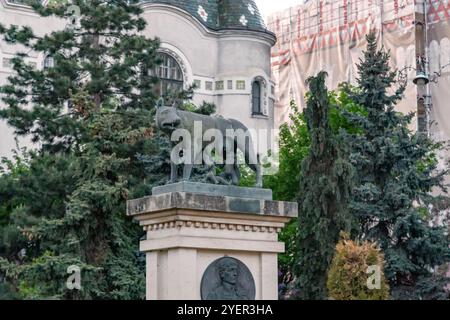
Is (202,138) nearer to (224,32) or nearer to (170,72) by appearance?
(170,72)

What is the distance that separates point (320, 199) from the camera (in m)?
22.8

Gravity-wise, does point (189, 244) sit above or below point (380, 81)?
below

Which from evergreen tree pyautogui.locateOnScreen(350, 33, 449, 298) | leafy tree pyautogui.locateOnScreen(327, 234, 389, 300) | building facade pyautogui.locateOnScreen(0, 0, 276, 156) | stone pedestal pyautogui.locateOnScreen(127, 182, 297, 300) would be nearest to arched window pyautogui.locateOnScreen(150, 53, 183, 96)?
building facade pyautogui.locateOnScreen(0, 0, 276, 156)

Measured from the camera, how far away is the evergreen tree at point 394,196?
2305 centimetres

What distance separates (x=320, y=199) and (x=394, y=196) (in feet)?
5.93

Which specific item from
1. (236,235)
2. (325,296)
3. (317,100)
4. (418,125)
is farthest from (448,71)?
(236,235)

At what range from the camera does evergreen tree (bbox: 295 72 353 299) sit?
22.3 meters

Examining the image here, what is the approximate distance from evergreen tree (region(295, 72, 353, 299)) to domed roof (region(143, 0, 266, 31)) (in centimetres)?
1799

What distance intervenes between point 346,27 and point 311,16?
2.84 m

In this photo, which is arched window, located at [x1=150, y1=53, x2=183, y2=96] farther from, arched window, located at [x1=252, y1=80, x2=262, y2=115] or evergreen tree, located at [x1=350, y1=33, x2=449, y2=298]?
evergreen tree, located at [x1=350, y1=33, x2=449, y2=298]

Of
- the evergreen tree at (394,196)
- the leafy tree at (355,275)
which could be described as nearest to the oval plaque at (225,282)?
the leafy tree at (355,275)

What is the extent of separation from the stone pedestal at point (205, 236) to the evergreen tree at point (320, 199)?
8489 millimetres

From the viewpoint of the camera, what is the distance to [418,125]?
37875mm
